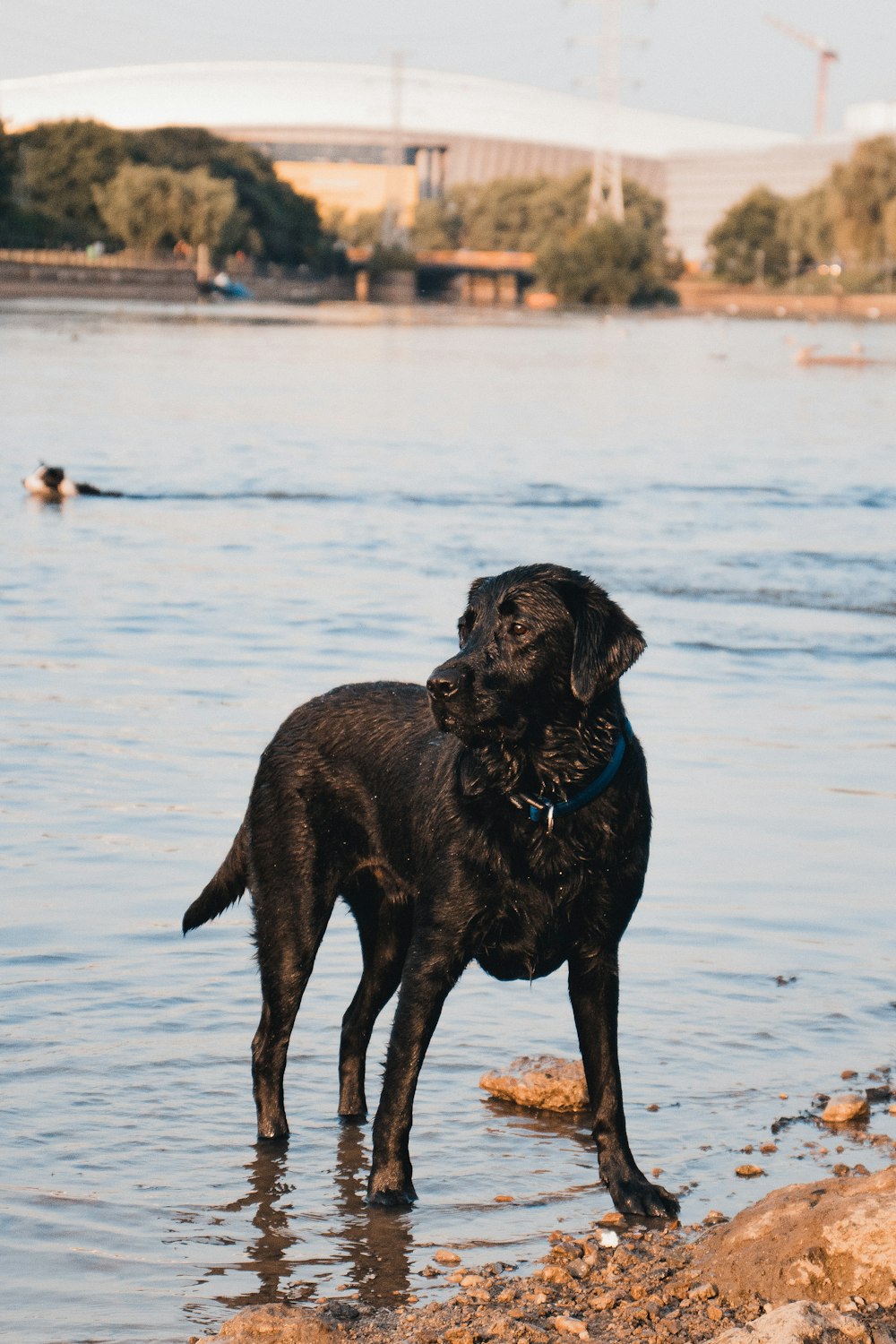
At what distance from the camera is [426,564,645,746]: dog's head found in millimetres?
4543

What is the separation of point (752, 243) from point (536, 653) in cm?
18017

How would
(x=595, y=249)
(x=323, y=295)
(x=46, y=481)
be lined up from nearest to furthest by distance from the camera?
(x=46, y=481) < (x=595, y=249) < (x=323, y=295)

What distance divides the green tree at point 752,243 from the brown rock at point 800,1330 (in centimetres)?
17662

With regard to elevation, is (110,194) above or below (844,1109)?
above

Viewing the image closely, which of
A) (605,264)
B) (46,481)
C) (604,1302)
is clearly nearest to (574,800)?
(604,1302)

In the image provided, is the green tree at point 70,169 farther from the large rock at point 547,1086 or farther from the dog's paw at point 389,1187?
the dog's paw at point 389,1187

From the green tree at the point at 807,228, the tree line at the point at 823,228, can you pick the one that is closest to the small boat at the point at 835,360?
the tree line at the point at 823,228

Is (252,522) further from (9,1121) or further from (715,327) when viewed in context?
(715,327)

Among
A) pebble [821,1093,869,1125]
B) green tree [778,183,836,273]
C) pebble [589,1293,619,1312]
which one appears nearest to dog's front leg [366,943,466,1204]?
pebble [589,1293,619,1312]

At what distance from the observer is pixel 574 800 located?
4.58 metres

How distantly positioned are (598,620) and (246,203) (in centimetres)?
16190

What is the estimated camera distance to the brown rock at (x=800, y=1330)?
3.63 m

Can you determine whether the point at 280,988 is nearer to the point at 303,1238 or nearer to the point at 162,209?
the point at 303,1238

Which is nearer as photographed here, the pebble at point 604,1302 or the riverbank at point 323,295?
the pebble at point 604,1302
